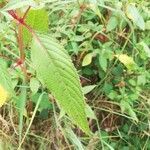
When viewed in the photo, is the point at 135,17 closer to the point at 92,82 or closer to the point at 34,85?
the point at 92,82

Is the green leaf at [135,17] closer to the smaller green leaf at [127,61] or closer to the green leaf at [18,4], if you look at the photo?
the smaller green leaf at [127,61]

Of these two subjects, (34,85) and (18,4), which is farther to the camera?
(34,85)

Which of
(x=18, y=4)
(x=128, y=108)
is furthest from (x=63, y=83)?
(x=128, y=108)

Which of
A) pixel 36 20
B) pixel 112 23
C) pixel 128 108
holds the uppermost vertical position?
pixel 36 20

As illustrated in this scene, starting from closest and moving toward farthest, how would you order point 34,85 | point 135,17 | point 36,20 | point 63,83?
1. point 63,83
2. point 36,20
3. point 34,85
4. point 135,17

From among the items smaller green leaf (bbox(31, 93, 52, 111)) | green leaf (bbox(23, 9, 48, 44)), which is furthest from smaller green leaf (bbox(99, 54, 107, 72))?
green leaf (bbox(23, 9, 48, 44))

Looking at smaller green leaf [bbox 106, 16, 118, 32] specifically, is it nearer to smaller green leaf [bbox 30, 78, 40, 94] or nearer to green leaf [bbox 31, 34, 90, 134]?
smaller green leaf [bbox 30, 78, 40, 94]
